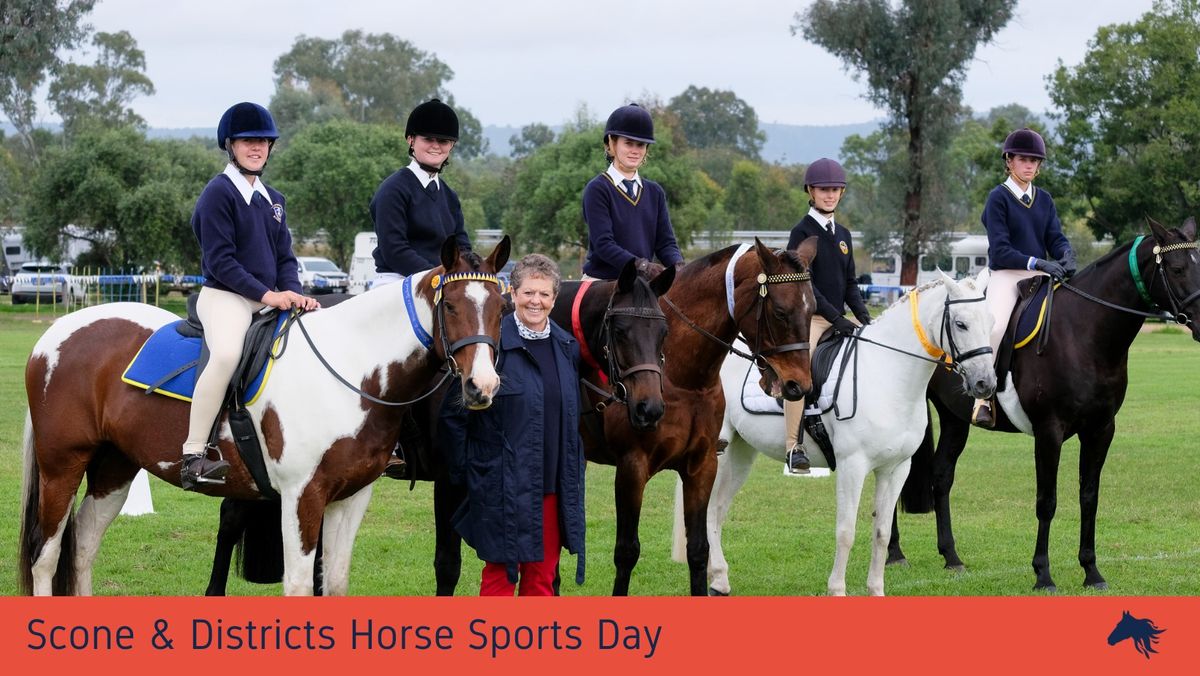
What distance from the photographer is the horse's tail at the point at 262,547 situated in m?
7.58

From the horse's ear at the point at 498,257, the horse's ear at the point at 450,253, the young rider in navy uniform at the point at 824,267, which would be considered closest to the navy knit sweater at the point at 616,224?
the young rider in navy uniform at the point at 824,267

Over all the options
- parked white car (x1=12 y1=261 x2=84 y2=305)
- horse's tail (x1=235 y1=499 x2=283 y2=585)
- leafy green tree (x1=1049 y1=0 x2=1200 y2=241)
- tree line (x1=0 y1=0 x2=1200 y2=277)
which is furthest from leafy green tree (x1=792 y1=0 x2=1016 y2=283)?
horse's tail (x1=235 y1=499 x2=283 y2=585)

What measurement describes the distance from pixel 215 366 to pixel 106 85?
90.4 metres

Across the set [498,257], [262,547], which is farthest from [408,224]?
[262,547]

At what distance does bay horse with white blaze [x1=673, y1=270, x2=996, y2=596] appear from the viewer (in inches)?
323

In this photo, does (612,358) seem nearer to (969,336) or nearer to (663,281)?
(663,281)

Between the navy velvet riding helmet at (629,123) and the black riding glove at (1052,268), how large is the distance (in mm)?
3543

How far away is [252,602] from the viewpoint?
5027 millimetres

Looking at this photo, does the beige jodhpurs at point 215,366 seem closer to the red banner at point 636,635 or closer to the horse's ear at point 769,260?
the red banner at point 636,635

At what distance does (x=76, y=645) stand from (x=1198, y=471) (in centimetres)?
1293

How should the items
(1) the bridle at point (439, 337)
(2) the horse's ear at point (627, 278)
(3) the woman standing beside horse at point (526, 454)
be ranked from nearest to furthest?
(1) the bridle at point (439, 337) → (3) the woman standing beside horse at point (526, 454) → (2) the horse's ear at point (627, 278)

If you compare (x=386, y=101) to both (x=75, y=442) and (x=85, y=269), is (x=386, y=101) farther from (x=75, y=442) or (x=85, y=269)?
(x=75, y=442)

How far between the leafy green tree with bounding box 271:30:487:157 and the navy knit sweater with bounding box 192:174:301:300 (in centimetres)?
9480

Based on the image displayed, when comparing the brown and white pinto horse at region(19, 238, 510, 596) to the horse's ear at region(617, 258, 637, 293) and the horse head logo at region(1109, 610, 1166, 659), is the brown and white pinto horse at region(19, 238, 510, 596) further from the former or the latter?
the horse head logo at region(1109, 610, 1166, 659)
